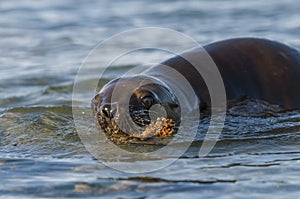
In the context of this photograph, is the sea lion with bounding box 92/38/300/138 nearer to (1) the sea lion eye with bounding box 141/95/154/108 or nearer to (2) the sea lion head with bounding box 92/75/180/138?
(2) the sea lion head with bounding box 92/75/180/138

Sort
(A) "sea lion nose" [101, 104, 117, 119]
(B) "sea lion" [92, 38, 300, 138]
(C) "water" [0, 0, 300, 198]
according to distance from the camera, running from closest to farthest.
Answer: (C) "water" [0, 0, 300, 198] < (A) "sea lion nose" [101, 104, 117, 119] < (B) "sea lion" [92, 38, 300, 138]

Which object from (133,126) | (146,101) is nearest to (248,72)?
(146,101)

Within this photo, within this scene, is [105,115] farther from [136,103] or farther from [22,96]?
[22,96]

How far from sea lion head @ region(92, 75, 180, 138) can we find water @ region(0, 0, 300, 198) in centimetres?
25

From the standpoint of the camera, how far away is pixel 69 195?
13.0 feet

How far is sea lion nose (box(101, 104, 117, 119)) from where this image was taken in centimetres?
463

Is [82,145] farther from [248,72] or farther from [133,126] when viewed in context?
[248,72]

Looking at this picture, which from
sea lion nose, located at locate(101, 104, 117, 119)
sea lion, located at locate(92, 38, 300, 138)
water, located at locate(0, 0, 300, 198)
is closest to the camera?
water, located at locate(0, 0, 300, 198)

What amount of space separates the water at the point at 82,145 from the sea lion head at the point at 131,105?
0.82ft

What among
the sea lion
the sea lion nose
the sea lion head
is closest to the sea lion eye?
the sea lion head

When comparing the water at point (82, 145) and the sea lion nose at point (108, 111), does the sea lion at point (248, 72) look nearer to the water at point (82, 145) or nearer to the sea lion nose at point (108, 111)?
the water at point (82, 145)

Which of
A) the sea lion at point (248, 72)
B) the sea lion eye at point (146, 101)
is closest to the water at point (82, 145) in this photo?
the sea lion at point (248, 72)

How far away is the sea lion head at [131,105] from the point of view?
15.2 feet

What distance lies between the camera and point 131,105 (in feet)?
15.3
